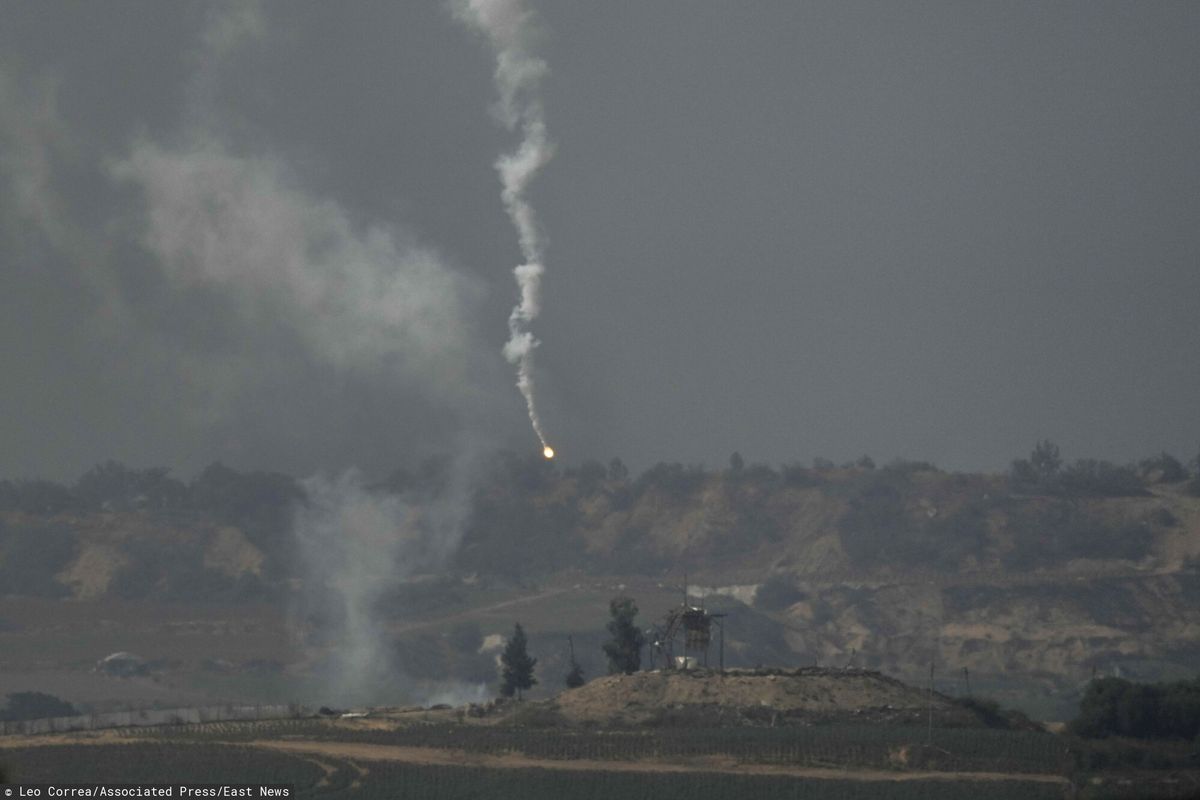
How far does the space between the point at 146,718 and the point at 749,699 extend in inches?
1553

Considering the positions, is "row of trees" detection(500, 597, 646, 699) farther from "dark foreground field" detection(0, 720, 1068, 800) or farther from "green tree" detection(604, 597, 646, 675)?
"dark foreground field" detection(0, 720, 1068, 800)

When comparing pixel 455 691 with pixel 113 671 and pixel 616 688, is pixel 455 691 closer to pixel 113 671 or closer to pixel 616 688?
pixel 113 671

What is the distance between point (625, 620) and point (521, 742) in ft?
83.2

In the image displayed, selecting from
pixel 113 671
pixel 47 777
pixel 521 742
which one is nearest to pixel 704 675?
pixel 521 742

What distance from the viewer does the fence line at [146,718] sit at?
125 m

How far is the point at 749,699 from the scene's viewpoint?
118m

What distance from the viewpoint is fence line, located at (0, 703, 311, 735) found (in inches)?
4936

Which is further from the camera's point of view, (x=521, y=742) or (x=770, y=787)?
(x=521, y=742)

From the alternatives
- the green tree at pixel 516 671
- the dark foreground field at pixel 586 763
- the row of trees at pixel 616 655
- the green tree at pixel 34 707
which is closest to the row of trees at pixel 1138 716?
the dark foreground field at pixel 586 763

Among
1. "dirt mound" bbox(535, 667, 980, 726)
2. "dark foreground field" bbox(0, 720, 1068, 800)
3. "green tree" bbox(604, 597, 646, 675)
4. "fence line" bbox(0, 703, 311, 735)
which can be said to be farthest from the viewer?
"green tree" bbox(604, 597, 646, 675)

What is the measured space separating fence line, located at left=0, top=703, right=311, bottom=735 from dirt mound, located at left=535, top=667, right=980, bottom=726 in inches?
792

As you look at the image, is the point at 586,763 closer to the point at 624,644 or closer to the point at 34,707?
the point at 624,644

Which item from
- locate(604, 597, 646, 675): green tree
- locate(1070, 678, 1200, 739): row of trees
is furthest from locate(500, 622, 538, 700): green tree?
locate(1070, 678, 1200, 739): row of trees

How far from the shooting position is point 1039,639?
198 metres
